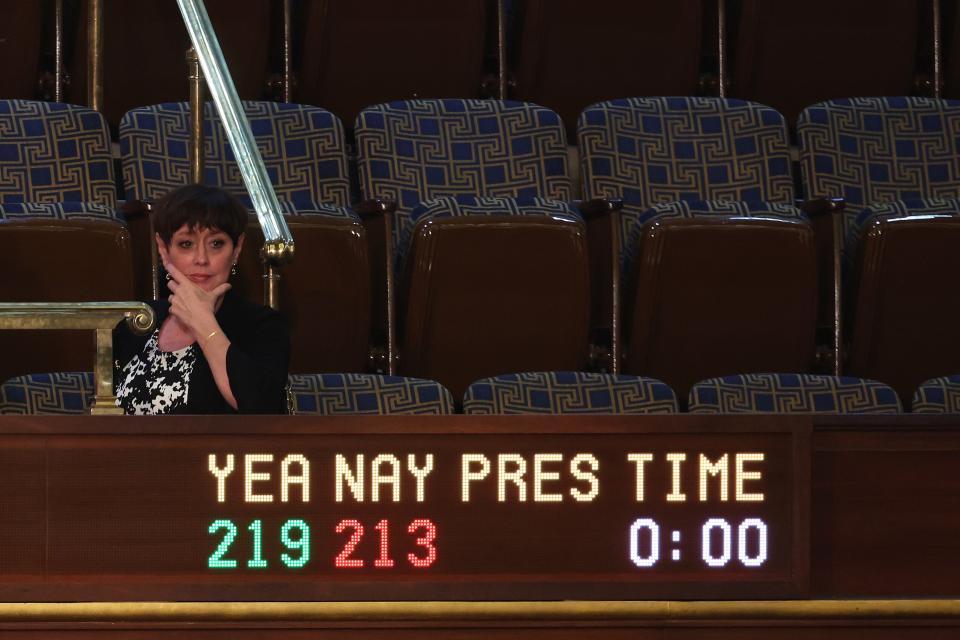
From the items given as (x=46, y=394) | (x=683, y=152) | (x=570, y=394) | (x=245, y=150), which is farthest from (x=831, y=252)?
(x=46, y=394)

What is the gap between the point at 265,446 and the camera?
543 millimetres

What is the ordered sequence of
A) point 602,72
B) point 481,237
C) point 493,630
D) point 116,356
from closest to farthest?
point 493,630 → point 116,356 → point 481,237 → point 602,72

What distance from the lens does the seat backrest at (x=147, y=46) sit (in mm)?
1141

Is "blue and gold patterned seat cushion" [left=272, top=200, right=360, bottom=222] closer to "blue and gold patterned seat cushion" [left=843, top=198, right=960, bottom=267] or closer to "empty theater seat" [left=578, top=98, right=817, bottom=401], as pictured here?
"empty theater seat" [left=578, top=98, right=817, bottom=401]

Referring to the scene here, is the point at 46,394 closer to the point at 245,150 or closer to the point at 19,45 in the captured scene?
the point at 245,150

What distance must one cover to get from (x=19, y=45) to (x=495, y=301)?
1.33 feet

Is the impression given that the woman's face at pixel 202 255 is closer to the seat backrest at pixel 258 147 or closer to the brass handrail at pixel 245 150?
Answer: the brass handrail at pixel 245 150

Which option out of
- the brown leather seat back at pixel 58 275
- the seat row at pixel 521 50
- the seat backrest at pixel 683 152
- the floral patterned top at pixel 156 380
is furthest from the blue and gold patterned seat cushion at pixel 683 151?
the floral patterned top at pixel 156 380

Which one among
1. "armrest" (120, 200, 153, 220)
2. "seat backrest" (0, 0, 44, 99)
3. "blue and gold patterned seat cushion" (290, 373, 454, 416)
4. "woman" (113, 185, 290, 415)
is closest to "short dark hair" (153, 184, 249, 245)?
"woman" (113, 185, 290, 415)

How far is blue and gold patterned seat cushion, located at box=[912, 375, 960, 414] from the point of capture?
81cm

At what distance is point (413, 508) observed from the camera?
0.55 meters

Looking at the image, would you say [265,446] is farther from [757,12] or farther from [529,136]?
[757,12]

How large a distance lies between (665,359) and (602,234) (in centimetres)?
10

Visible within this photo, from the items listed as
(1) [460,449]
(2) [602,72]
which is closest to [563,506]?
(1) [460,449]
